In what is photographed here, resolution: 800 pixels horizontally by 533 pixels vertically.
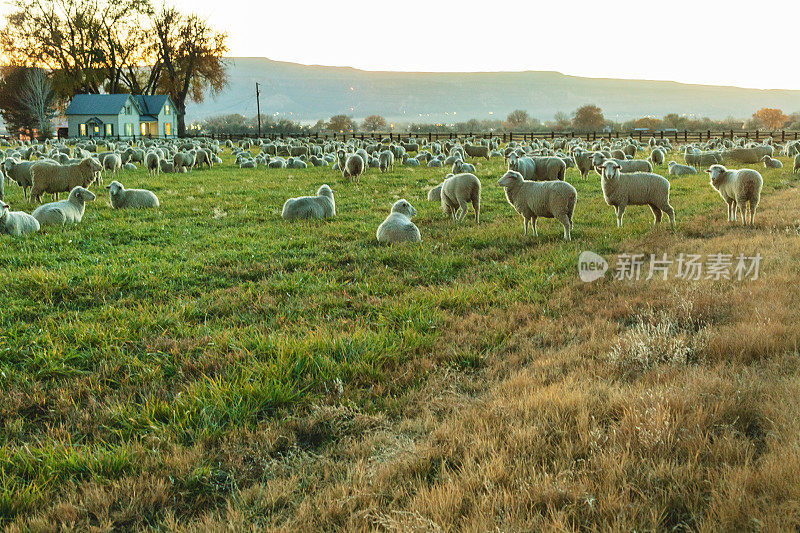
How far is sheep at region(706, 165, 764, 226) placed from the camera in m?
10.2

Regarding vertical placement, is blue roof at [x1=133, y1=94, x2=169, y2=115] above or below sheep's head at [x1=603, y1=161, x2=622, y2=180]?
above

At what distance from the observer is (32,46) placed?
6172 cm

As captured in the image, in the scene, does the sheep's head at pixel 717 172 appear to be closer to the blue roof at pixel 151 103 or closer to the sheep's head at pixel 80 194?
the sheep's head at pixel 80 194

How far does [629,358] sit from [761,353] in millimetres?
1050

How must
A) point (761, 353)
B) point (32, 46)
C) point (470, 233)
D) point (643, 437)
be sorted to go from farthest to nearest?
point (32, 46)
point (470, 233)
point (761, 353)
point (643, 437)

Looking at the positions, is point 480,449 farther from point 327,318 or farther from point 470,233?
point 470,233

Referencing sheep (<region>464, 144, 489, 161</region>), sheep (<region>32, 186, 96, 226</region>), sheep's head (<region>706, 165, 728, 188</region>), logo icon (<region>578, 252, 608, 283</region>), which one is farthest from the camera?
sheep (<region>464, 144, 489, 161</region>)

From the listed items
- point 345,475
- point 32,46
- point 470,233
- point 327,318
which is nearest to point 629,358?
point 345,475

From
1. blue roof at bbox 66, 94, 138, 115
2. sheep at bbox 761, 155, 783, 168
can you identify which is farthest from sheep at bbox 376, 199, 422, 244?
blue roof at bbox 66, 94, 138, 115

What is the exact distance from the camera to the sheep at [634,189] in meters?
10.6

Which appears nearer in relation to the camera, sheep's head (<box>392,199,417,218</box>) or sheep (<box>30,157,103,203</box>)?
sheep's head (<box>392,199,417,218</box>)

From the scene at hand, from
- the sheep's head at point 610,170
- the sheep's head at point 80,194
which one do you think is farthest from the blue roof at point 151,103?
the sheep's head at point 610,170

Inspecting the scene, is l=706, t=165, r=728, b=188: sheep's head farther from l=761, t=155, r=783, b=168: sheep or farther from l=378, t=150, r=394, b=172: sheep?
l=761, t=155, r=783, b=168: sheep

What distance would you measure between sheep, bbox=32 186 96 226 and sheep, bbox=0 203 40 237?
0.66m
